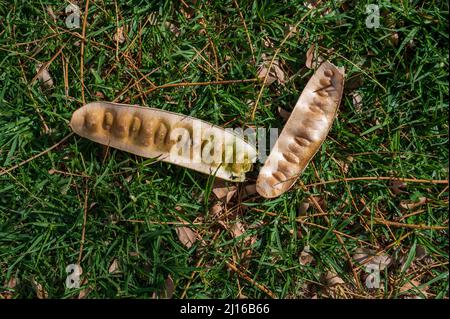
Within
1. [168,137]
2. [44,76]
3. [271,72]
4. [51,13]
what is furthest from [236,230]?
[51,13]

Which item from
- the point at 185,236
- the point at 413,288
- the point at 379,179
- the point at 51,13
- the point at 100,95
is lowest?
the point at 413,288

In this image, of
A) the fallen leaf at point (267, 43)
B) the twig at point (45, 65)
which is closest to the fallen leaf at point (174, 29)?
the fallen leaf at point (267, 43)

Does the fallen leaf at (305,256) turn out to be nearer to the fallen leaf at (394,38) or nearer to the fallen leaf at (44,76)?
the fallen leaf at (394,38)

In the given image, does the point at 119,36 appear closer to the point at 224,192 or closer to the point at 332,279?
the point at 224,192

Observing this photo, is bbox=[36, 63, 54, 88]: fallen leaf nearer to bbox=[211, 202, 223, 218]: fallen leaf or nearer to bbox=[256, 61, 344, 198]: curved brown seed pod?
bbox=[211, 202, 223, 218]: fallen leaf

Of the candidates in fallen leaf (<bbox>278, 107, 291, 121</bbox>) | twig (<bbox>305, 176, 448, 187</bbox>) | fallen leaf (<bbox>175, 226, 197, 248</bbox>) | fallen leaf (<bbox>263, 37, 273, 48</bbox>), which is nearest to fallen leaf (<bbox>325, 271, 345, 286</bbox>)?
twig (<bbox>305, 176, 448, 187</bbox>)

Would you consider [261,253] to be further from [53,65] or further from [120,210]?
[53,65]
